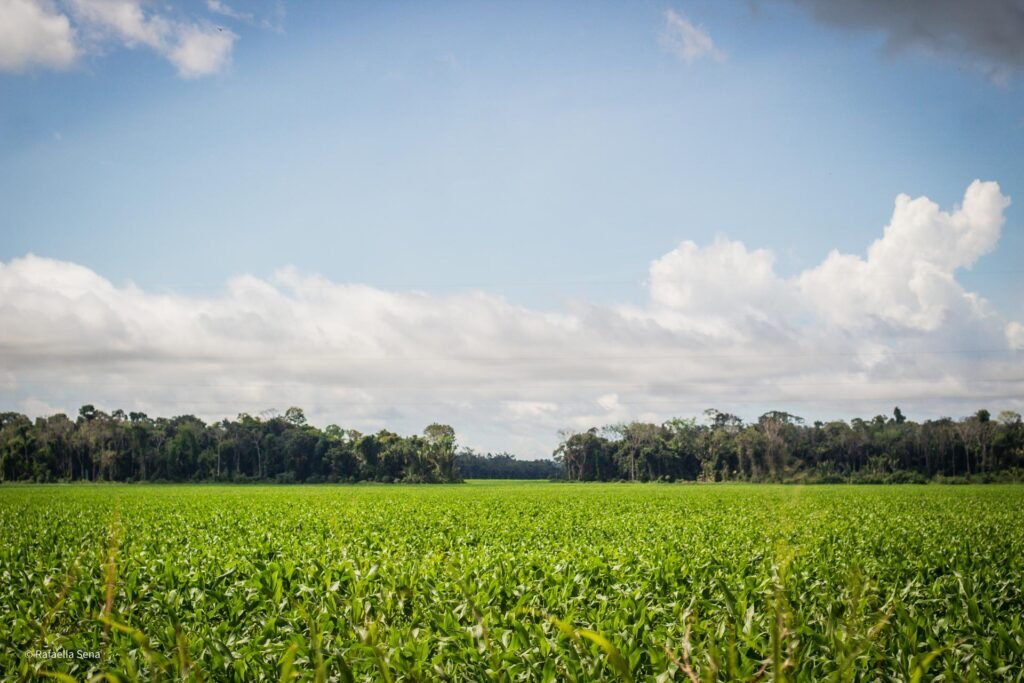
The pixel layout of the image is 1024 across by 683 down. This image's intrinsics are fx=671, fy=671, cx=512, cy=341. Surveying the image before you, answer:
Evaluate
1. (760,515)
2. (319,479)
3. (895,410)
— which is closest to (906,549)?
(760,515)

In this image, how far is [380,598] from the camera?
30.0 ft

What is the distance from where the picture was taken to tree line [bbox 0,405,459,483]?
11075 cm

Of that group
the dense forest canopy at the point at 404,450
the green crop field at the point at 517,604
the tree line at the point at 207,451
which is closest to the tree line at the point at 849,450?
the dense forest canopy at the point at 404,450

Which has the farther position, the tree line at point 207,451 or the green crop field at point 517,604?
the tree line at point 207,451

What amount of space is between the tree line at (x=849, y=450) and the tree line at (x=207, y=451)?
40925 millimetres

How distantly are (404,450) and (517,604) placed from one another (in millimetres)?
114299

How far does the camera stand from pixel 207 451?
118 m

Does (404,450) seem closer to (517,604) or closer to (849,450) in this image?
(849,450)

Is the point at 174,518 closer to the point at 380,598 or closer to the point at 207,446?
the point at 380,598

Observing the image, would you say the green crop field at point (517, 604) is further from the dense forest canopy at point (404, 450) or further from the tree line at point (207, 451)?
the tree line at point (207, 451)

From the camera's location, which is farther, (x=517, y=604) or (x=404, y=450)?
(x=404, y=450)

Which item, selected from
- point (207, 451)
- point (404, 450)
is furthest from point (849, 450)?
point (207, 451)

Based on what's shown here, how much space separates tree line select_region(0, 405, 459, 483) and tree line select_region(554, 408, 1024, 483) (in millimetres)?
40925

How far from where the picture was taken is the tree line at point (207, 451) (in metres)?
111
